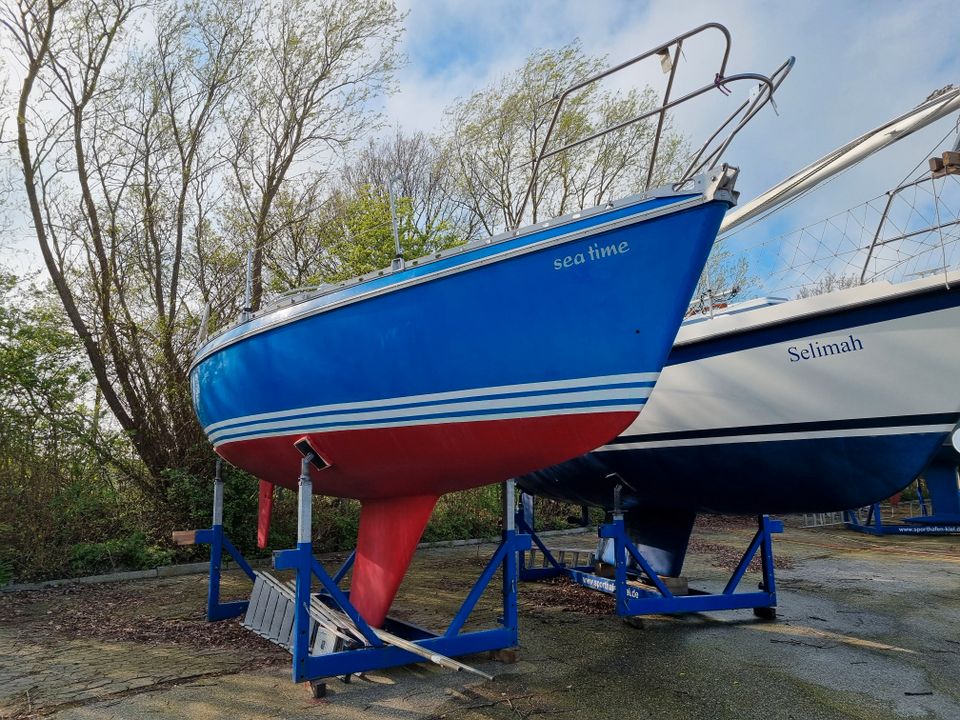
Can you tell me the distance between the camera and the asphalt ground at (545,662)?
3.38 metres

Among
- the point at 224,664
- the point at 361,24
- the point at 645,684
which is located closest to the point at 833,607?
the point at 645,684

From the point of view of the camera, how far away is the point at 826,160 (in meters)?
6.59

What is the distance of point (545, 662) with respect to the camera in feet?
13.6

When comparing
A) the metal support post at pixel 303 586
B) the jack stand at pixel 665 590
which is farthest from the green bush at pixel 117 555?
the jack stand at pixel 665 590

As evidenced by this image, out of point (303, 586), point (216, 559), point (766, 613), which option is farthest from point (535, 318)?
point (766, 613)

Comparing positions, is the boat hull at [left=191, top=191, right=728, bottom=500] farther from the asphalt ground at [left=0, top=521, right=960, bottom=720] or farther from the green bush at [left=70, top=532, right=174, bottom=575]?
the green bush at [left=70, top=532, right=174, bottom=575]

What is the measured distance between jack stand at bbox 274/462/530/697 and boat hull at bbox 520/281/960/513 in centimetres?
188

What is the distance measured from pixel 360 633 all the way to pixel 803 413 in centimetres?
331

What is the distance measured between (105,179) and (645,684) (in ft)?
31.8

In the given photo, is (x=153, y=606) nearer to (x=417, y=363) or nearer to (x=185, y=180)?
(x=417, y=363)

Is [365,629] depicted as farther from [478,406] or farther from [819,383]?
[819,383]

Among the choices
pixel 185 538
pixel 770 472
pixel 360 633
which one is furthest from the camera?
pixel 185 538

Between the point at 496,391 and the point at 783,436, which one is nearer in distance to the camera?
the point at 496,391

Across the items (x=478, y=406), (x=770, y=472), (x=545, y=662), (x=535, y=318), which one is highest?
(x=535, y=318)
